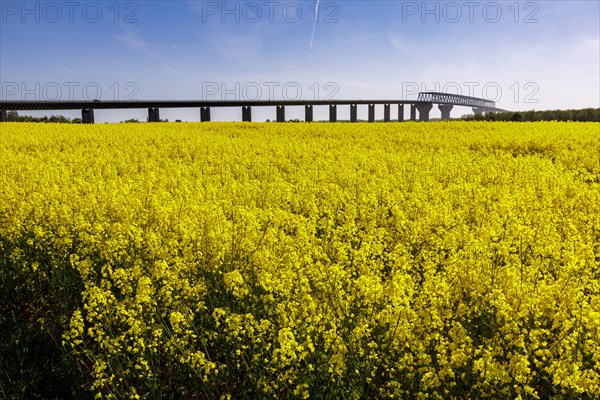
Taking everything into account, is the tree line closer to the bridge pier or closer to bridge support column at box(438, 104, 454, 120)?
the bridge pier

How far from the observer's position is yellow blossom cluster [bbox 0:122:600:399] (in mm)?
3277

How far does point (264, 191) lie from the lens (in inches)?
356

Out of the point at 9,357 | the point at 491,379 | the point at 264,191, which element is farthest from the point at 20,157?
the point at 491,379

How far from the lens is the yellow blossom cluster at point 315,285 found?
10.8 feet

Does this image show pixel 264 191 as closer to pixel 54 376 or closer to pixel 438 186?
pixel 438 186

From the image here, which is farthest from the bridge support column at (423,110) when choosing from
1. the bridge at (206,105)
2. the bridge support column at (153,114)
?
the bridge support column at (153,114)

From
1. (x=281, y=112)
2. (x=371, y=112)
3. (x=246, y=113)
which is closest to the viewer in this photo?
(x=246, y=113)

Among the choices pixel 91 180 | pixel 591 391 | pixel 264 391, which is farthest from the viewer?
pixel 91 180

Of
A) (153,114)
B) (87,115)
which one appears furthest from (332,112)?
(87,115)

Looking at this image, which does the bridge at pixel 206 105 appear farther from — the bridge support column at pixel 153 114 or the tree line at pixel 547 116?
the tree line at pixel 547 116

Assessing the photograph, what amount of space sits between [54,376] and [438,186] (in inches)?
283

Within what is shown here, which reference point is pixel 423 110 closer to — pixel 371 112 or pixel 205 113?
pixel 371 112

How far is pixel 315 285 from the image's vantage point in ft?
13.3

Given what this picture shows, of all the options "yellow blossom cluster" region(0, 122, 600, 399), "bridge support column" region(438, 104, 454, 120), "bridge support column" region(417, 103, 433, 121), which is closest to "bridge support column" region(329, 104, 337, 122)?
"bridge support column" region(417, 103, 433, 121)
